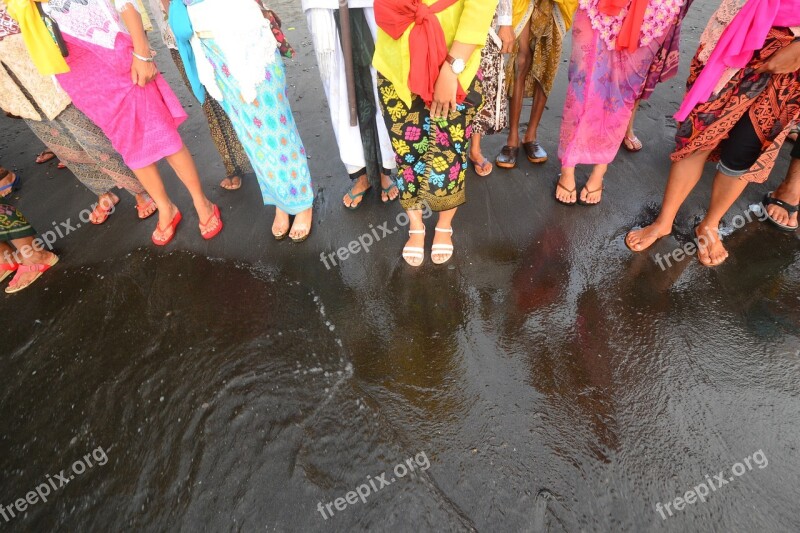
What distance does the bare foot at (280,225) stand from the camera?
2555 millimetres

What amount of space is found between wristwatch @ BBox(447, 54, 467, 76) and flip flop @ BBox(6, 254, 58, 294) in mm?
2662

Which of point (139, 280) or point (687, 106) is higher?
point (687, 106)

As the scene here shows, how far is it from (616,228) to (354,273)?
1536 mm

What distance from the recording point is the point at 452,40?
1.65 m

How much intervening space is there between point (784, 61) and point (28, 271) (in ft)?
12.8

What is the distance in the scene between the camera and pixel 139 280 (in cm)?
241

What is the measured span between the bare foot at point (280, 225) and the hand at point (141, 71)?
0.93m

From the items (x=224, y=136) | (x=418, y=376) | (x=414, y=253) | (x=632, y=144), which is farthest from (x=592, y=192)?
(x=224, y=136)

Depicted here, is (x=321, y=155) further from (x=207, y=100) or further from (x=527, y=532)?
(x=527, y=532)

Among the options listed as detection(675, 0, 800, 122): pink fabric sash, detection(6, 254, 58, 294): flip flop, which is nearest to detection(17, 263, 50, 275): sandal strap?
detection(6, 254, 58, 294): flip flop

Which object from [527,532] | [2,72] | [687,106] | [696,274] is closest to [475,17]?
[687,106]

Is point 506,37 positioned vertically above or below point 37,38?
below

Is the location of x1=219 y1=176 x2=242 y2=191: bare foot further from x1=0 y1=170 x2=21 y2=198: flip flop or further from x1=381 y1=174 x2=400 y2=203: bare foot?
x1=0 y1=170 x2=21 y2=198: flip flop

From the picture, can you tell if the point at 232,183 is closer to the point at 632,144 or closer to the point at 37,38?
the point at 37,38
